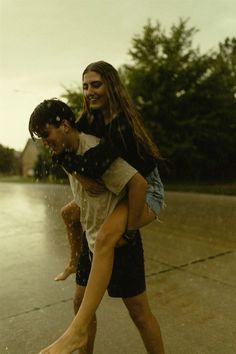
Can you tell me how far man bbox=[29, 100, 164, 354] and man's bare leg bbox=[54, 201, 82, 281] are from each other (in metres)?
0.22

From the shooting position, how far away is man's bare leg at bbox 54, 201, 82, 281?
2.46 meters

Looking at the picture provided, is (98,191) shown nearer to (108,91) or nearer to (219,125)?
(108,91)

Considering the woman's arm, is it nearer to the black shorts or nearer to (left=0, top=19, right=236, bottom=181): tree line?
the black shorts

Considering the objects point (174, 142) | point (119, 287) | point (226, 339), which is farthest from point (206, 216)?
point (174, 142)

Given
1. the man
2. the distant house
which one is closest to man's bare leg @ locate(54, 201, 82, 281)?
the man

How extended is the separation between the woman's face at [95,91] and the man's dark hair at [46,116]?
18 cm

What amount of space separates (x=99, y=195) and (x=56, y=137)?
1.09ft

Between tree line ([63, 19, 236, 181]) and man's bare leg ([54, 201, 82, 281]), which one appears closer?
man's bare leg ([54, 201, 82, 281])

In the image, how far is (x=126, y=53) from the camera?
20.7m

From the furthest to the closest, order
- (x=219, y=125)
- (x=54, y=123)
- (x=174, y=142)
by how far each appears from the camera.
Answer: (x=219, y=125) → (x=174, y=142) → (x=54, y=123)

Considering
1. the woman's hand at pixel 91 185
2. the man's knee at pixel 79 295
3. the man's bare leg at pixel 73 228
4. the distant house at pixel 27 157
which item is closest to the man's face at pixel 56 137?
the woman's hand at pixel 91 185

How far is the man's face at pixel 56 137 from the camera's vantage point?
1.97m

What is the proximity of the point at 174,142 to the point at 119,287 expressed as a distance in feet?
55.1

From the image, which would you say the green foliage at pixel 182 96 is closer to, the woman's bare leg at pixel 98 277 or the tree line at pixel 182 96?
the tree line at pixel 182 96
